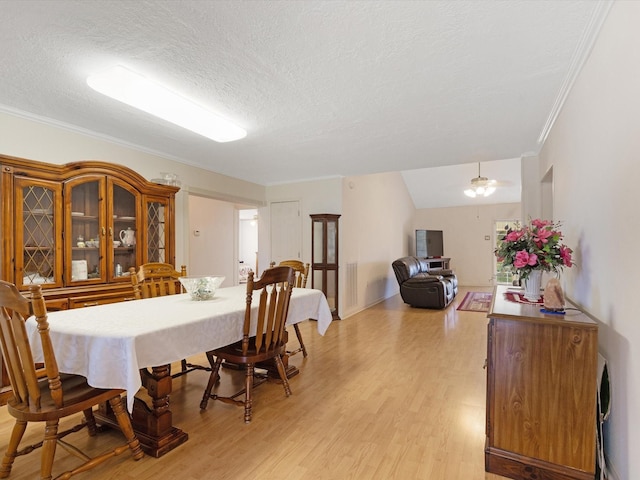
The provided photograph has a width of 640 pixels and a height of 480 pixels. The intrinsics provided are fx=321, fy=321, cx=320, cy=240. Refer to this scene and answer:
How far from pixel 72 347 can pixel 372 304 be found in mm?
5365

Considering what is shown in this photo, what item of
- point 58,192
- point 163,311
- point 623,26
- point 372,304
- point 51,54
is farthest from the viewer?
point 372,304

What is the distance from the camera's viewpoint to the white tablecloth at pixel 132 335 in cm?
149

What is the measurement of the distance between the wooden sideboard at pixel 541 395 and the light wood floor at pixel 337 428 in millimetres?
234

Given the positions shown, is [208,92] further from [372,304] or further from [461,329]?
[372,304]

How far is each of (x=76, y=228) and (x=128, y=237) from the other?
0.46 m

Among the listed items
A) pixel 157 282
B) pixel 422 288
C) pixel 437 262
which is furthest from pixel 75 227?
pixel 437 262

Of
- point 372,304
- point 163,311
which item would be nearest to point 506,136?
point 163,311

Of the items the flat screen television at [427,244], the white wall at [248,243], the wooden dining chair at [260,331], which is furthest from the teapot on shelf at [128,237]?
the white wall at [248,243]

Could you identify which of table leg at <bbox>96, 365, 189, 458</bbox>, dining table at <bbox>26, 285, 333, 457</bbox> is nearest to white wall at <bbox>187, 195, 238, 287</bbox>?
dining table at <bbox>26, 285, 333, 457</bbox>

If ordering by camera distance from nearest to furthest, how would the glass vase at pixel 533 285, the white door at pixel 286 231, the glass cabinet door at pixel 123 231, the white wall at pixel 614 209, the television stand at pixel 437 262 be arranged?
the white wall at pixel 614 209, the glass vase at pixel 533 285, the glass cabinet door at pixel 123 231, the white door at pixel 286 231, the television stand at pixel 437 262

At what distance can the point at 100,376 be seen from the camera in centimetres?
149

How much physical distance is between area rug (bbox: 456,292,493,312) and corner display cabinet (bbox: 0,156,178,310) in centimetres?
527

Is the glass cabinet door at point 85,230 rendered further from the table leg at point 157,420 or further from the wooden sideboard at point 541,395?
the wooden sideboard at point 541,395

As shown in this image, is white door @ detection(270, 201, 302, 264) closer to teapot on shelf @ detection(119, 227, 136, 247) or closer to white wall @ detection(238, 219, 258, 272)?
teapot on shelf @ detection(119, 227, 136, 247)
